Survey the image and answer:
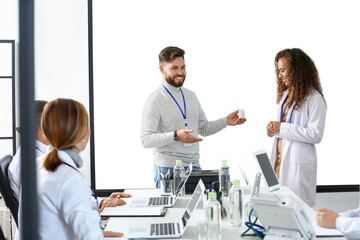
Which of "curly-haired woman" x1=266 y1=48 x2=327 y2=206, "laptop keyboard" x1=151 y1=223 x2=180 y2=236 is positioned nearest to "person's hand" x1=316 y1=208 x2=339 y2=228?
"laptop keyboard" x1=151 y1=223 x2=180 y2=236

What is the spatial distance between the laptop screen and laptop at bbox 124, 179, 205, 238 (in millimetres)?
314

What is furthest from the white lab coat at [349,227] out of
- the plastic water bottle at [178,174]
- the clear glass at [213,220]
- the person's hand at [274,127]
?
the person's hand at [274,127]

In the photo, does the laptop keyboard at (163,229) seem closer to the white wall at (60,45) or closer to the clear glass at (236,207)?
the clear glass at (236,207)

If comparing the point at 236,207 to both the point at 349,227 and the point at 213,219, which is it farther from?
the point at 349,227

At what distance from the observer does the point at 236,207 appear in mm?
1907

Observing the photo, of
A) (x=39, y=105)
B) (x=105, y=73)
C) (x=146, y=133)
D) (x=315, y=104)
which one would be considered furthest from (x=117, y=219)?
(x=105, y=73)

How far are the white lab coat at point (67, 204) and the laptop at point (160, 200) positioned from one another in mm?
738

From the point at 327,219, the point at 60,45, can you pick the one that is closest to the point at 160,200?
the point at 327,219

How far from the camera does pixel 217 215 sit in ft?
5.62

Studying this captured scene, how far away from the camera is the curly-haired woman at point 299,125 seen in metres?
3.03

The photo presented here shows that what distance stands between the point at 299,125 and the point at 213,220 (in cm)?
168

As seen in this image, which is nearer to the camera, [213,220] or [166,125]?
[213,220]

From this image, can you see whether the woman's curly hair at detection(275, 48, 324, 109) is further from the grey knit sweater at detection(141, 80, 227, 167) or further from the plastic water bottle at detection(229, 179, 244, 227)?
the plastic water bottle at detection(229, 179, 244, 227)

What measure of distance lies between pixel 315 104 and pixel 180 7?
1802 millimetres
